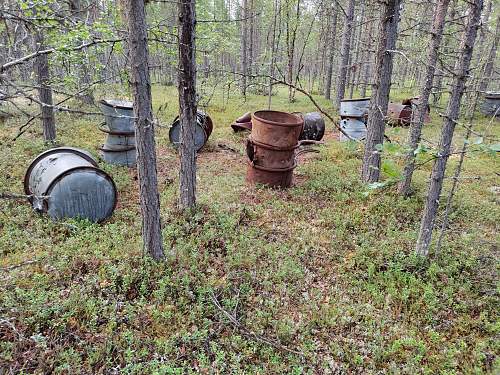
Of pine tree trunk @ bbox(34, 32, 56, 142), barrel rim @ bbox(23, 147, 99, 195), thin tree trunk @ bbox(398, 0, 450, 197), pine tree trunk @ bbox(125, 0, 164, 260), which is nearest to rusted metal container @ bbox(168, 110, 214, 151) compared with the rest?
pine tree trunk @ bbox(34, 32, 56, 142)

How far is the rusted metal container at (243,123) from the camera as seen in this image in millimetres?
12510

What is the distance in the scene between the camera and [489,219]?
6480 mm

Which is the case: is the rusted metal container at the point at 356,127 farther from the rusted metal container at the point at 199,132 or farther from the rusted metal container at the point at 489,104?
the rusted metal container at the point at 489,104

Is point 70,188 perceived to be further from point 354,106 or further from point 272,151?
point 354,106

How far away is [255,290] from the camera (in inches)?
177

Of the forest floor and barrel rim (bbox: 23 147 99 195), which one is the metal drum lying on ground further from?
the forest floor

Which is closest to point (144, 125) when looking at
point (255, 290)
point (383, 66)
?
point (255, 290)

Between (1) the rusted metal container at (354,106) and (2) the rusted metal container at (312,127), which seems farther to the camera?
(2) the rusted metal container at (312,127)

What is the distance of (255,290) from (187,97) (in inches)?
129

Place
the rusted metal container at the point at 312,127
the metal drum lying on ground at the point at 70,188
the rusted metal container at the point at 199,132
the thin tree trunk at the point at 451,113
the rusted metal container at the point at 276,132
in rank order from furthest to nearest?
the rusted metal container at the point at 312,127 < the rusted metal container at the point at 199,132 < the rusted metal container at the point at 276,132 < the metal drum lying on ground at the point at 70,188 < the thin tree trunk at the point at 451,113

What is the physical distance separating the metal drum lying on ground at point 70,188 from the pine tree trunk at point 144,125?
191cm

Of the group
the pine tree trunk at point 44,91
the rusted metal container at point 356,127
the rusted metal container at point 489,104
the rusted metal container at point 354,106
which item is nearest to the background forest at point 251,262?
the pine tree trunk at point 44,91

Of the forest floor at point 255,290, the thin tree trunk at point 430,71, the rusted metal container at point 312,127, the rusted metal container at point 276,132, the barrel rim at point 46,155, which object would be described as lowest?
the forest floor at point 255,290

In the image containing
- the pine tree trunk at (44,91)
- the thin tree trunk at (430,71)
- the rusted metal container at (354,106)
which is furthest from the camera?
the rusted metal container at (354,106)
